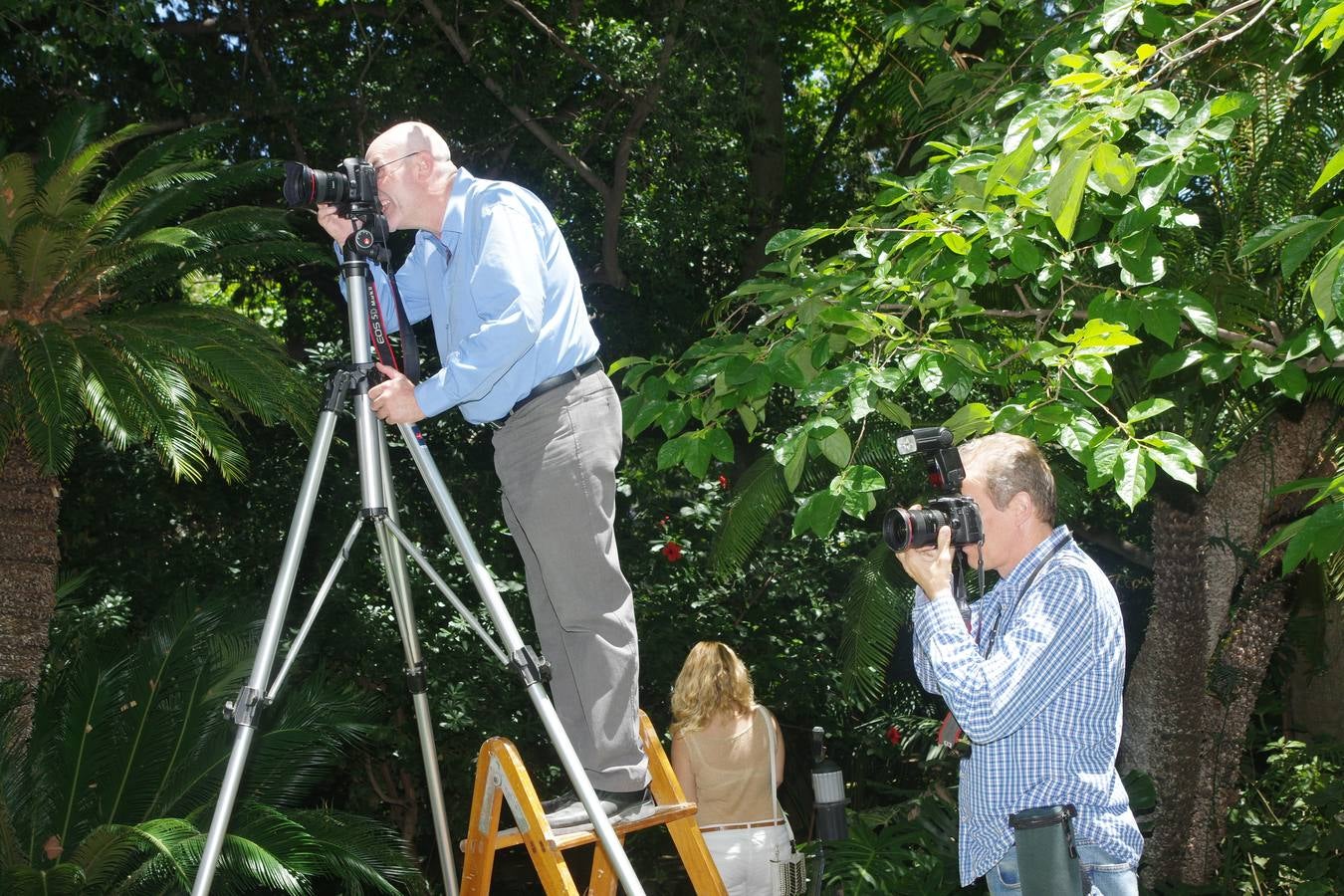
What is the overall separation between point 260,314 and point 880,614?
242 inches

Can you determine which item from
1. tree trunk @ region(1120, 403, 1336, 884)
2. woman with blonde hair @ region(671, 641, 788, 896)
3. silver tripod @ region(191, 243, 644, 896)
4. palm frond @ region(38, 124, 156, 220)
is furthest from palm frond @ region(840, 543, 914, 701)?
palm frond @ region(38, 124, 156, 220)

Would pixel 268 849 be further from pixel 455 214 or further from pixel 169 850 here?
pixel 455 214

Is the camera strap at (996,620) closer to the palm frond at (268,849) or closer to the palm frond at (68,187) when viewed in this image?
the palm frond at (268,849)

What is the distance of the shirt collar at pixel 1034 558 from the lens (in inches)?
102

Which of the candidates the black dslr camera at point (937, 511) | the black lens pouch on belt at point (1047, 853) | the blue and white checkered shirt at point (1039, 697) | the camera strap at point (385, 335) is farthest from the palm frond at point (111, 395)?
the black lens pouch on belt at point (1047, 853)

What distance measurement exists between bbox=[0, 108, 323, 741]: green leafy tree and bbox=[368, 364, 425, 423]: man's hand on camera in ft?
8.74

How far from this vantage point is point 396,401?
9.05ft

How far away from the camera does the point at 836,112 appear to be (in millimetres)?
11195

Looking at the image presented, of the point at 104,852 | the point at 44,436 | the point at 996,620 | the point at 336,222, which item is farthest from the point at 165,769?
the point at 996,620

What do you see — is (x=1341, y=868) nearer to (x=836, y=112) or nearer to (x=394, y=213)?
(x=394, y=213)

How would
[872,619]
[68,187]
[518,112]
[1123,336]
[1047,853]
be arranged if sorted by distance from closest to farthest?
[1047,853] < [1123,336] < [68,187] < [872,619] < [518,112]

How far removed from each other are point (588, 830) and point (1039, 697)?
3.53ft

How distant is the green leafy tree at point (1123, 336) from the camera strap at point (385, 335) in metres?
1.02

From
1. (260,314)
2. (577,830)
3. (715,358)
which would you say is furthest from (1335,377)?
(260,314)
